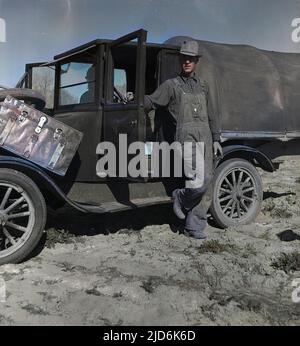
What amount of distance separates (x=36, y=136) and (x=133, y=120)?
0.96m

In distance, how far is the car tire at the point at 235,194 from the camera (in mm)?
5766

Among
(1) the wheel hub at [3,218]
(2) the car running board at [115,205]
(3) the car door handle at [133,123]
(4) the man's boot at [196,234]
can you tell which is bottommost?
(4) the man's boot at [196,234]

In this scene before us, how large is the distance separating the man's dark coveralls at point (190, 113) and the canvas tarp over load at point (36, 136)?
0.86 metres

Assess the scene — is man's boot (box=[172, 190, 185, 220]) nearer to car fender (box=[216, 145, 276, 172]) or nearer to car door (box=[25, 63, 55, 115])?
car fender (box=[216, 145, 276, 172])

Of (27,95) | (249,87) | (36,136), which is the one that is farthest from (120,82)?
(249,87)

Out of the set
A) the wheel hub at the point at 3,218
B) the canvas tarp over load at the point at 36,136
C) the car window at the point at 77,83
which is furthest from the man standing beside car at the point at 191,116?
the wheel hub at the point at 3,218

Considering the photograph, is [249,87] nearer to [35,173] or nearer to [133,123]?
[133,123]

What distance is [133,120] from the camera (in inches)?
193

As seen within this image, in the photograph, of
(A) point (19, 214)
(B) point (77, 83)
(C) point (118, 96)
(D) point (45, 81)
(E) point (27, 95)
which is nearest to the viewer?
(A) point (19, 214)

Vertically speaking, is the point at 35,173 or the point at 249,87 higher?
the point at 249,87

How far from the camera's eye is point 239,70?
5949mm

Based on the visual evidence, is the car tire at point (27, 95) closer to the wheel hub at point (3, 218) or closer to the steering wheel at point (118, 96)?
the steering wheel at point (118, 96)

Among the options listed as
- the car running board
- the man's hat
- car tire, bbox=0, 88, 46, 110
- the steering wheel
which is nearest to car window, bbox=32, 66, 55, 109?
car tire, bbox=0, 88, 46, 110
